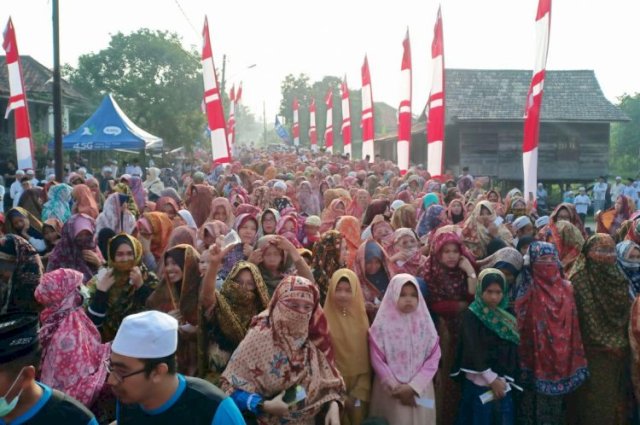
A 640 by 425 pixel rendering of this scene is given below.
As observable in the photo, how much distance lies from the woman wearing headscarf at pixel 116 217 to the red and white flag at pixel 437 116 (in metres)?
6.12

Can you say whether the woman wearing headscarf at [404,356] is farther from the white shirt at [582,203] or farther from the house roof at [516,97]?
the house roof at [516,97]

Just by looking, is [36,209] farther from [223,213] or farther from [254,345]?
[254,345]

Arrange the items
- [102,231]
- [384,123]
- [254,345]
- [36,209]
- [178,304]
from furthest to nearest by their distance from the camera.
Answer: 1. [384,123]
2. [36,209]
3. [102,231]
4. [178,304]
5. [254,345]

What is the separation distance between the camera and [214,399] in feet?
7.96

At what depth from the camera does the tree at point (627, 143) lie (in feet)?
164

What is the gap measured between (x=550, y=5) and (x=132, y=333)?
9200 millimetres

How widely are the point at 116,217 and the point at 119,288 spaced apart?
335 cm

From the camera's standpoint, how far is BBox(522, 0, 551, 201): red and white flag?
9914 millimetres

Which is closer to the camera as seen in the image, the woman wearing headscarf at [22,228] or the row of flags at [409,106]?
the woman wearing headscarf at [22,228]

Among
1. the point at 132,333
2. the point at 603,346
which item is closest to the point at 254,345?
Answer: the point at 132,333

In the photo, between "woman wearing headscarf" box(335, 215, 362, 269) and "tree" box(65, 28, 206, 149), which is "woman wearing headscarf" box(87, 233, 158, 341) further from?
"tree" box(65, 28, 206, 149)

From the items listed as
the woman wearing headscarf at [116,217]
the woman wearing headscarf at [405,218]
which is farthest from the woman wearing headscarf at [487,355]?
the woman wearing headscarf at [116,217]

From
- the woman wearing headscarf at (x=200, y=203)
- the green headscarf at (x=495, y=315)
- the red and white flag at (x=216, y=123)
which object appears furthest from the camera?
the red and white flag at (x=216, y=123)

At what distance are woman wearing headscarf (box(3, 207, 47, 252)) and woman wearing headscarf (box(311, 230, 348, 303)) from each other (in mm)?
3222
